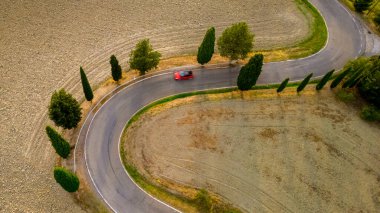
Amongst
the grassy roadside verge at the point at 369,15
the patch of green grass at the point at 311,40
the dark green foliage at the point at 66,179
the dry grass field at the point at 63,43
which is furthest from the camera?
the grassy roadside verge at the point at 369,15

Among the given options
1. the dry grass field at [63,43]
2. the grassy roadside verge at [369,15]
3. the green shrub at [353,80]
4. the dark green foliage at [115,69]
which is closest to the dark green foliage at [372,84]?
the green shrub at [353,80]

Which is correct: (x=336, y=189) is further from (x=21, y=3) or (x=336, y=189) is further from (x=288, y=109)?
→ (x=21, y=3)

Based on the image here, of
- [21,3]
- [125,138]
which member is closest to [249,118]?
[125,138]

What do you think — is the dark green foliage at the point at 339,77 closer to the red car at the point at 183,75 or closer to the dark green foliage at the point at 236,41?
the dark green foliage at the point at 236,41

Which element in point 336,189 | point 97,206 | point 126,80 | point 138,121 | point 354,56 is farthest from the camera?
point 354,56

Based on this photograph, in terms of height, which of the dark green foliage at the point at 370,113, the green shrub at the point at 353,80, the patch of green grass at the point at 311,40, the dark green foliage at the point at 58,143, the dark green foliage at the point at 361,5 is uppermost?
the dark green foliage at the point at 58,143

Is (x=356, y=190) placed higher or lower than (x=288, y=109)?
lower

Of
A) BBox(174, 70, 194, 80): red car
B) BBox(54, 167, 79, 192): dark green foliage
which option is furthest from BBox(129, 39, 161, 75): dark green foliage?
BBox(54, 167, 79, 192): dark green foliage
